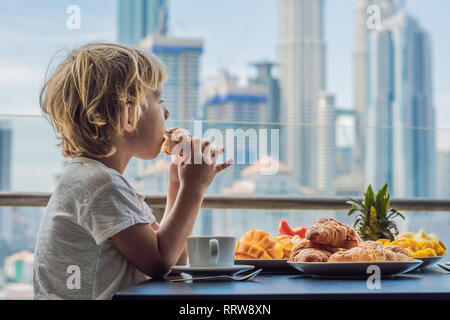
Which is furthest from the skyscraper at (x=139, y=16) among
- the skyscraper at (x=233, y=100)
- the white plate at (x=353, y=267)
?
the white plate at (x=353, y=267)

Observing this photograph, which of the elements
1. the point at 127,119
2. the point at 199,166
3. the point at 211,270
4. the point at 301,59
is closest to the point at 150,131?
the point at 127,119

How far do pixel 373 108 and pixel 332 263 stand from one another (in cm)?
3020

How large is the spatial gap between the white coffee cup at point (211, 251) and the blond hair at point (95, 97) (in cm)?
34

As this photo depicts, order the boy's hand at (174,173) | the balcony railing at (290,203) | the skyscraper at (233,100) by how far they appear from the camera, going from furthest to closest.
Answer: the skyscraper at (233,100), the balcony railing at (290,203), the boy's hand at (174,173)

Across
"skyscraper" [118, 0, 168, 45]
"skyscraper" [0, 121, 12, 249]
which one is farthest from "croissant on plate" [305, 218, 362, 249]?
"skyscraper" [118, 0, 168, 45]

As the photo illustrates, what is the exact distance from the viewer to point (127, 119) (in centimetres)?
123

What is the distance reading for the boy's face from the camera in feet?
4.16

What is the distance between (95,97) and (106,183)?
25cm

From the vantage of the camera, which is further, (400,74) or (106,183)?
(400,74)

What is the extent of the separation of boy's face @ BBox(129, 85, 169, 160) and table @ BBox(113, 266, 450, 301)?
1.30 feet

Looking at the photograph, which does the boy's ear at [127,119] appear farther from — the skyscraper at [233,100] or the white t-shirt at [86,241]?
the skyscraper at [233,100]

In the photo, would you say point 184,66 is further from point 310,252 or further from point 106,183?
point 310,252

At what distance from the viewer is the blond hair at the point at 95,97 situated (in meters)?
1.20
